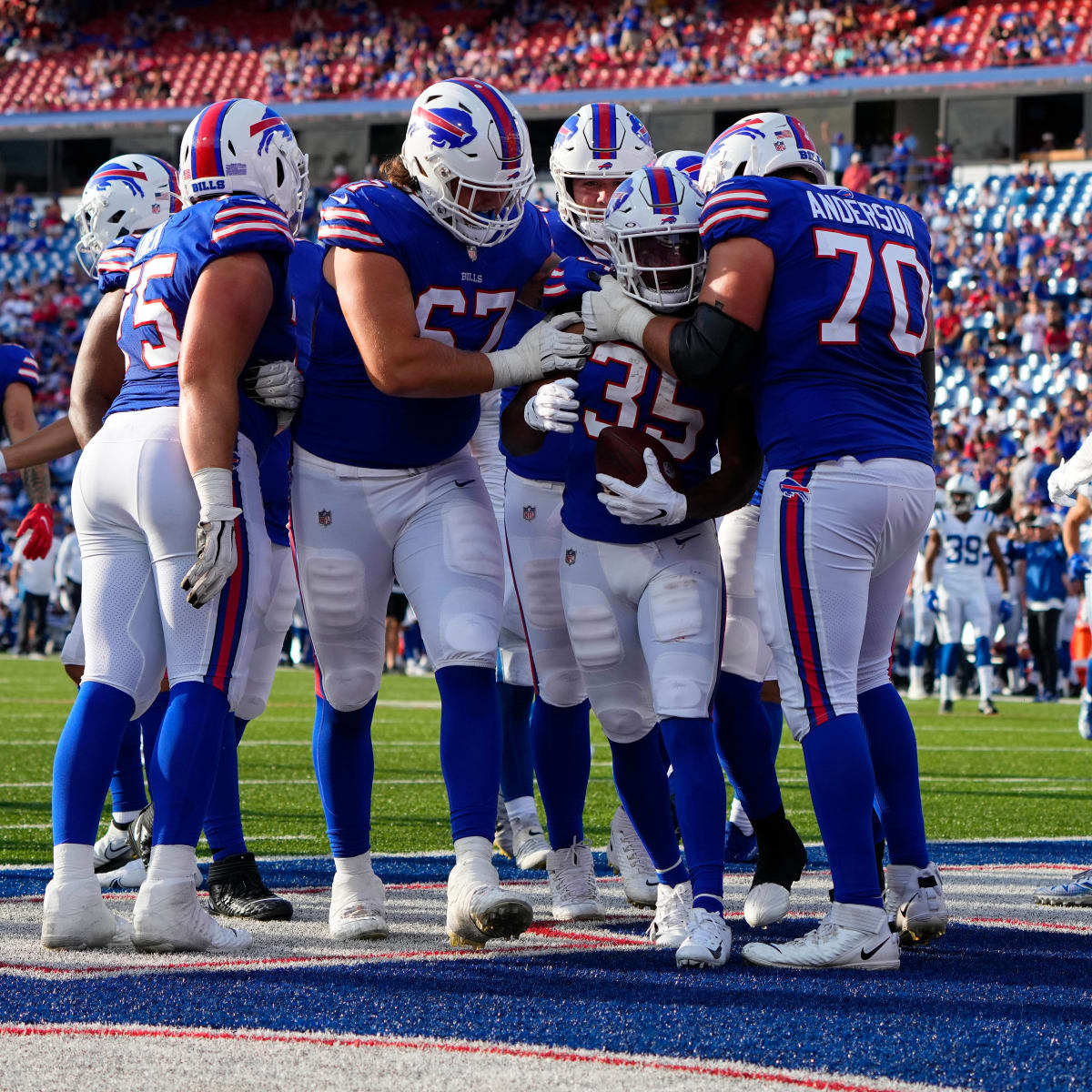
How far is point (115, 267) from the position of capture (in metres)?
4.55

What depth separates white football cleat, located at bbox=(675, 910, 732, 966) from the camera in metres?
3.50

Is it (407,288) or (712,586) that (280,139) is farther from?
(712,586)

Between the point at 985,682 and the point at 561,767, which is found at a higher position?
the point at 561,767

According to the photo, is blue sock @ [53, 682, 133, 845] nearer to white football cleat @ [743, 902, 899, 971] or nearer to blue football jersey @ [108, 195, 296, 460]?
blue football jersey @ [108, 195, 296, 460]

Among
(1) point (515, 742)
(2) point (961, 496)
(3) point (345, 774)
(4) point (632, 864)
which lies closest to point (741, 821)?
(1) point (515, 742)

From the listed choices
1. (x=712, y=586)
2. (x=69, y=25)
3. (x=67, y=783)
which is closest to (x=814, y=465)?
(x=712, y=586)

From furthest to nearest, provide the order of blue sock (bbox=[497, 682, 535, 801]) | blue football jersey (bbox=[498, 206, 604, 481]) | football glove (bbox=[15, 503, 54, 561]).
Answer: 1. football glove (bbox=[15, 503, 54, 561])
2. blue sock (bbox=[497, 682, 535, 801])
3. blue football jersey (bbox=[498, 206, 604, 481])

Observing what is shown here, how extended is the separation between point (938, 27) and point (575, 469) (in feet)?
81.3

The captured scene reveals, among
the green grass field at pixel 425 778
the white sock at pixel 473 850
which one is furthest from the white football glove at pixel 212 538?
the green grass field at pixel 425 778

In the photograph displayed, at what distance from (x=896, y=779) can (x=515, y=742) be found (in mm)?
2085

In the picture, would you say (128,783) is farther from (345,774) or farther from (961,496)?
(961,496)

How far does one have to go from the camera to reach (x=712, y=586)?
154 inches

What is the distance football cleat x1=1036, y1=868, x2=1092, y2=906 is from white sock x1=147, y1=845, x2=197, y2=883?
2.31 meters

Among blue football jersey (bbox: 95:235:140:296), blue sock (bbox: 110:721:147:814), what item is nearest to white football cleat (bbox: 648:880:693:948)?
blue sock (bbox: 110:721:147:814)
